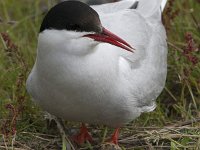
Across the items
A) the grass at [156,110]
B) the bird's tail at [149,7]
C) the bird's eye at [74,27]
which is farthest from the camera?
the bird's tail at [149,7]

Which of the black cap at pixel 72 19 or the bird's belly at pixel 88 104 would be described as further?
the bird's belly at pixel 88 104

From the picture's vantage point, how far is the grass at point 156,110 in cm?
425

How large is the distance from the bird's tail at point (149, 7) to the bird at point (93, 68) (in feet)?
1.24

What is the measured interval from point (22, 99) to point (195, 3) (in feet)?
6.92

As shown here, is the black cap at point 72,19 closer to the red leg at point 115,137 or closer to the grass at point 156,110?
the grass at point 156,110

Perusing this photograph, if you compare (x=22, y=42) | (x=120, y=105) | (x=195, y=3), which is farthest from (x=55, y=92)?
(x=195, y=3)

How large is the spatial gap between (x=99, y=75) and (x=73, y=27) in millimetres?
369

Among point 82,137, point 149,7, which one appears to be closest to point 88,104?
point 82,137

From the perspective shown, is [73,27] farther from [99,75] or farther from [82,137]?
[82,137]

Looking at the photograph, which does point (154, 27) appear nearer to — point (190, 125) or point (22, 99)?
point (190, 125)

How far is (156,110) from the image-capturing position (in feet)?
15.7

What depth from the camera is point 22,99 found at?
4.34 meters

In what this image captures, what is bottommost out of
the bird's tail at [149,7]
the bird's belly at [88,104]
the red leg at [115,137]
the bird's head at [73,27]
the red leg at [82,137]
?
the red leg at [82,137]

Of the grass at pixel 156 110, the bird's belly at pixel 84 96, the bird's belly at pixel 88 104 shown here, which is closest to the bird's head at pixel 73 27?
the bird's belly at pixel 84 96
